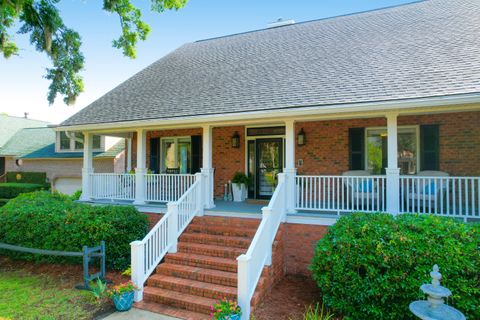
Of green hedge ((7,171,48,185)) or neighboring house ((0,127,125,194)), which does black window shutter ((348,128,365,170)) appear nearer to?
neighboring house ((0,127,125,194))

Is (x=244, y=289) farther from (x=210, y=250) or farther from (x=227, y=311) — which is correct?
(x=210, y=250)

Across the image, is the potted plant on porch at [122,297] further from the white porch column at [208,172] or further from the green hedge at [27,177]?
the green hedge at [27,177]

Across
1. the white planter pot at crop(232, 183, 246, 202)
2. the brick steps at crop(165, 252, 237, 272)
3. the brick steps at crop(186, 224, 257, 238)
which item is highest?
the white planter pot at crop(232, 183, 246, 202)

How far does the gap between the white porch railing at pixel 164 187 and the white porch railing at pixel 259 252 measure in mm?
2956

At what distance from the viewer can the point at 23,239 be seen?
7.66 meters

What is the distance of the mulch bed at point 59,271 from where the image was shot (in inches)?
262

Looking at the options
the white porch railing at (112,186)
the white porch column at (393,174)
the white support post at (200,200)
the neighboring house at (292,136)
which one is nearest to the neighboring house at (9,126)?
the neighboring house at (292,136)

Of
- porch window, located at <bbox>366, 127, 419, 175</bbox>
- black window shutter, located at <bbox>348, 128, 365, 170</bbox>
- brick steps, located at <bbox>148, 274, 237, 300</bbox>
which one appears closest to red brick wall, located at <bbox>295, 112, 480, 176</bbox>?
black window shutter, located at <bbox>348, 128, 365, 170</bbox>

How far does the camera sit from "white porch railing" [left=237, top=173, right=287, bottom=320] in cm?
492

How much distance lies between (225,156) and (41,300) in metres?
6.56

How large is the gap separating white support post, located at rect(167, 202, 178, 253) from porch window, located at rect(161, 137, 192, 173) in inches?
184

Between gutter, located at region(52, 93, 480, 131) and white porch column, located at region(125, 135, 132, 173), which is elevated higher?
gutter, located at region(52, 93, 480, 131)

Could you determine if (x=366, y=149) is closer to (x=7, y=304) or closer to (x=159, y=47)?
(x=7, y=304)

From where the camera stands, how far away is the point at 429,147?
27.5 feet
